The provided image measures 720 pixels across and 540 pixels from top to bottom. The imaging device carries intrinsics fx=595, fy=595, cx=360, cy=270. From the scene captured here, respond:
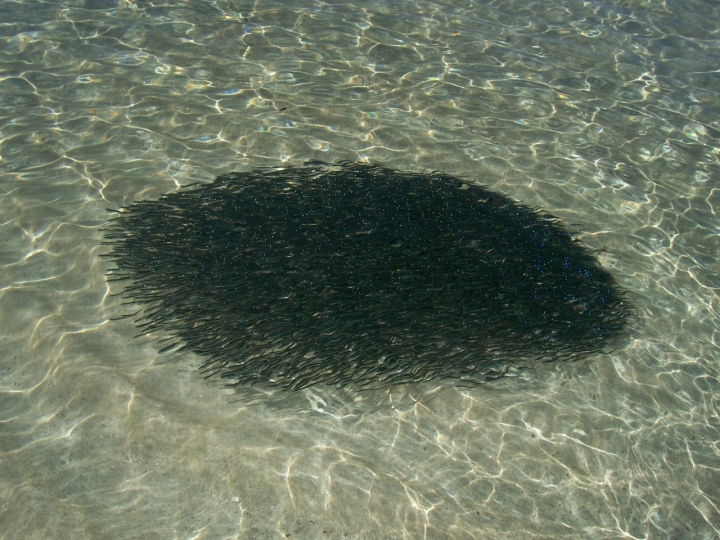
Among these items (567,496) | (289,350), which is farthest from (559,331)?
(289,350)

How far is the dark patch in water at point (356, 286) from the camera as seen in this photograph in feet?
16.6

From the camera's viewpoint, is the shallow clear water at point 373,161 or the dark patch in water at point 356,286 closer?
the shallow clear water at point 373,161

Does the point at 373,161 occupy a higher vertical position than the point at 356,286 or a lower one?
lower

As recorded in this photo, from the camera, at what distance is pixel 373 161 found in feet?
24.8

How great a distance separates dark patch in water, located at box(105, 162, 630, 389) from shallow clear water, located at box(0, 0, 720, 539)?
239mm

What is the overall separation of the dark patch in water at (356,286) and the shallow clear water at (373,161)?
0.24 meters

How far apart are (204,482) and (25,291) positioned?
2663mm

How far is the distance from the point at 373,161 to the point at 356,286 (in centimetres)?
276

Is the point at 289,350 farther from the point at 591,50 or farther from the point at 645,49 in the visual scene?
the point at 645,49

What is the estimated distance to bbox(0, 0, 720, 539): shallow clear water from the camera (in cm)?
441

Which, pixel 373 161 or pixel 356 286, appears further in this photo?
pixel 373 161

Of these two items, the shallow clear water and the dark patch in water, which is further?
the dark patch in water

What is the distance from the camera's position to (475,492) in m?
4.54

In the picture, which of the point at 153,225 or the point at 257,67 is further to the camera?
the point at 257,67
